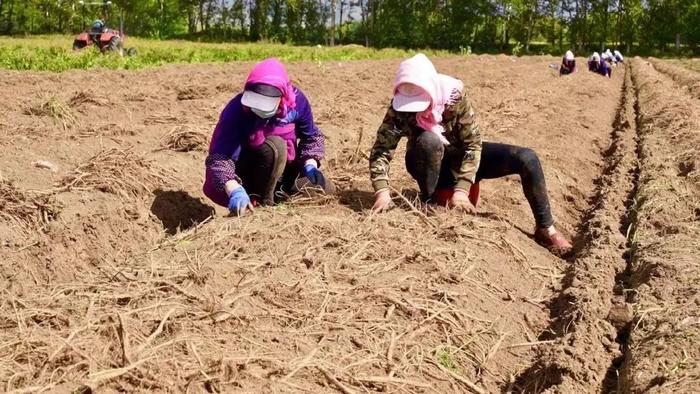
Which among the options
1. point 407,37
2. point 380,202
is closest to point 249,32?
point 407,37

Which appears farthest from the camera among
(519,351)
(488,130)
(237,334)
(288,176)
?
(488,130)

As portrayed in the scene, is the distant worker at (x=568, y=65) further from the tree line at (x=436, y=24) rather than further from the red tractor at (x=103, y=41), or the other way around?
the tree line at (x=436, y=24)

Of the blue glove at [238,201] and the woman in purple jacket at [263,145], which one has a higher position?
the woman in purple jacket at [263,145]

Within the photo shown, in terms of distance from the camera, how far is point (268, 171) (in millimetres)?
5168

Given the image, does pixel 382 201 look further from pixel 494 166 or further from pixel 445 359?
pixel 445 359

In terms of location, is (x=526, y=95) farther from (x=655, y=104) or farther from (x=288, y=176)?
(x=288, y=176)

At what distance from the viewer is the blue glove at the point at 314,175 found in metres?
5.21

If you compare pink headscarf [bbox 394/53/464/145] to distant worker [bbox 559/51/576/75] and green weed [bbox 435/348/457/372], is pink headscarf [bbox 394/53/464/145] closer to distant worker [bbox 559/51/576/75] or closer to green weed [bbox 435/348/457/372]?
green weed [bbox 435/348/457/372]

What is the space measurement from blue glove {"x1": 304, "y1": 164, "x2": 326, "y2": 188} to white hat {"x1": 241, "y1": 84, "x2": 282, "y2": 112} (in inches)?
27.0

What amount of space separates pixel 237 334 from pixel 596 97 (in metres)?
13.3

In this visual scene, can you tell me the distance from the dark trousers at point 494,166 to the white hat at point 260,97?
97cm

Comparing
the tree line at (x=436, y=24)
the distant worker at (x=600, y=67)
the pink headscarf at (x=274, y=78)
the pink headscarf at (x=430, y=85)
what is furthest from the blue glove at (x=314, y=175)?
the tree line at (x=436, y=24)

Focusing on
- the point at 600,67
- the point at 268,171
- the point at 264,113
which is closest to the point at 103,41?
the point at 600,67

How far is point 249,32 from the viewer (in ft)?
204
